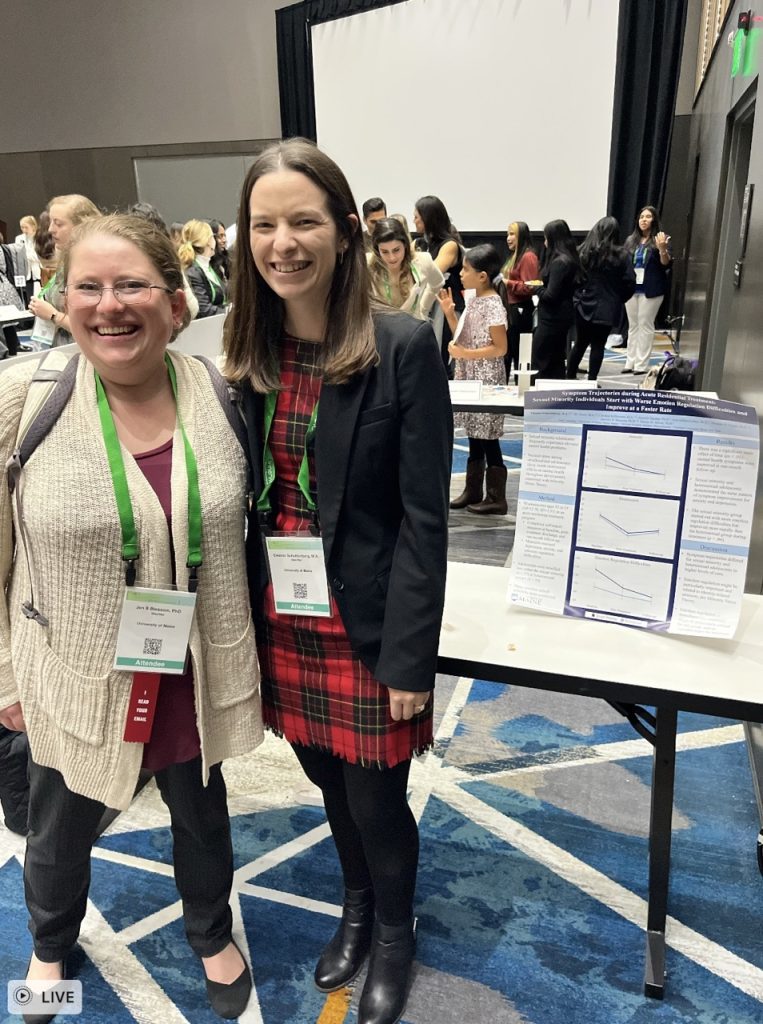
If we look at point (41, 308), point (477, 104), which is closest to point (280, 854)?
point (41, 308)

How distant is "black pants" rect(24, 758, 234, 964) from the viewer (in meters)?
1.33

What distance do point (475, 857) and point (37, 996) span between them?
98cm

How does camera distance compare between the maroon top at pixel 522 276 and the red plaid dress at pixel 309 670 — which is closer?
the red plaid dress at pixel 309 670

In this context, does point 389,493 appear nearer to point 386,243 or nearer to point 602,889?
point 602,889

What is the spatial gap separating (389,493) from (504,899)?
1.10 meters

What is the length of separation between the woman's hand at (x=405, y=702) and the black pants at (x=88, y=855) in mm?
381

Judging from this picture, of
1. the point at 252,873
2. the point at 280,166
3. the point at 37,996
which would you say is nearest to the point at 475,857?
the point at 252,873

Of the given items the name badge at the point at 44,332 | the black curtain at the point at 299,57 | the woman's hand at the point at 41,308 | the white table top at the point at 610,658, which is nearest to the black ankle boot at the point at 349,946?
the white table top at the point at 610,658

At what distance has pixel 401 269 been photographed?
12.5 feet

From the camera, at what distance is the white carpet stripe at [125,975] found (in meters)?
1.48

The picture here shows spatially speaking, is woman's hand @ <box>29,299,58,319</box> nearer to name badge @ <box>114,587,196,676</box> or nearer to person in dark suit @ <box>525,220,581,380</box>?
name badge @ <box>114,587,196,676</box>

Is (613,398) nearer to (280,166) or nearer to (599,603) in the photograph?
(599,603)

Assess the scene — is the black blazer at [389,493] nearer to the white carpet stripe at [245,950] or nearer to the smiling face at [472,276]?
the white carpet stripe at [245,950]

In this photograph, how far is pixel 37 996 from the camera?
58.6 inches
